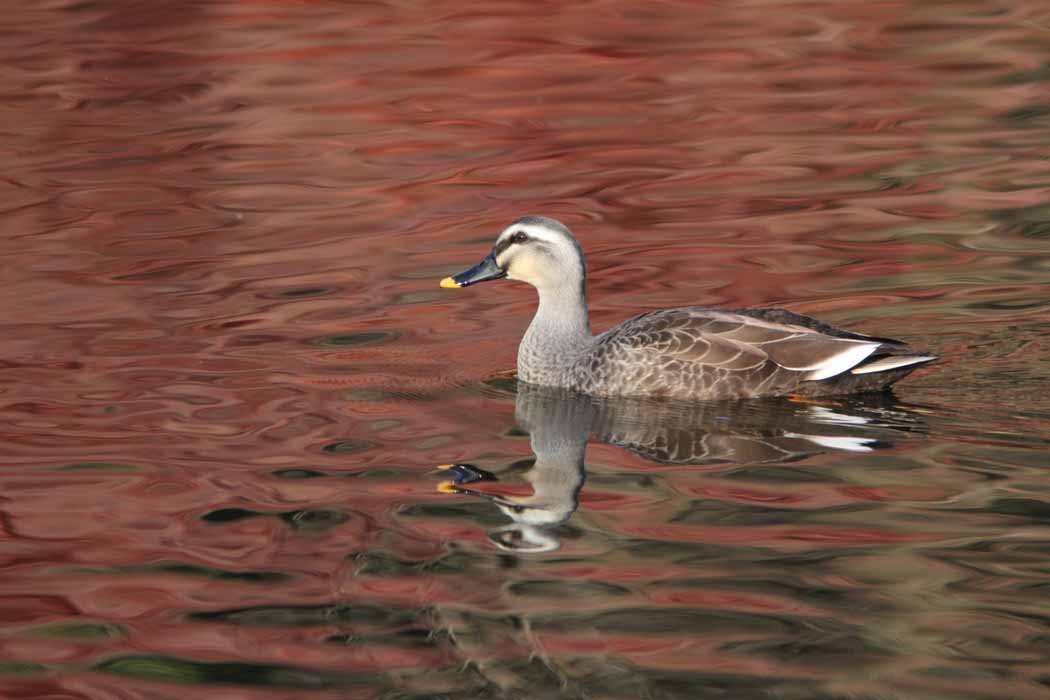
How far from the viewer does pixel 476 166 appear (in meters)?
14.8

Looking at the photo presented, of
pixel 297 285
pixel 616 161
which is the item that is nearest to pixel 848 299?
pixel 297 285

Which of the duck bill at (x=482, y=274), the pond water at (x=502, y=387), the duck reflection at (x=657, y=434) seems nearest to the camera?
the pond water at (x=502, y=387)

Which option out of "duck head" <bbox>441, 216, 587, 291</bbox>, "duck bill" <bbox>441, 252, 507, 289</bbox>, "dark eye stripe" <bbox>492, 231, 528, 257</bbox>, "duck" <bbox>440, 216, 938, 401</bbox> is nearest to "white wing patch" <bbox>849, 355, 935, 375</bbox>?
"duck" <bbox>440, 216, 938, 401</bbox>

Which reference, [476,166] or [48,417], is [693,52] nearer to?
[476,166]

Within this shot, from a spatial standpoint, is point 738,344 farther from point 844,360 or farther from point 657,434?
point 657,434

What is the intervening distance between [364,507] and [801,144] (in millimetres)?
8400

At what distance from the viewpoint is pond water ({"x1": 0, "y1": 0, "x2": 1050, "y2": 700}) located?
607cm

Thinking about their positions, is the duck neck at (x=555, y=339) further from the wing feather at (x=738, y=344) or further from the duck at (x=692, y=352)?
the wing feather at (x=738, y=344)

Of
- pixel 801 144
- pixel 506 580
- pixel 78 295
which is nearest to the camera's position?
pixel 506 580

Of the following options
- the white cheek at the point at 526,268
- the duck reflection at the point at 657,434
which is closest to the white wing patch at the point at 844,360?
the duck reflection at the point at 657,434

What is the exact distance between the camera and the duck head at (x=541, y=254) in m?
9.32

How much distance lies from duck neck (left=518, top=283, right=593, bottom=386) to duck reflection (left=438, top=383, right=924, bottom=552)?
0.33 ft

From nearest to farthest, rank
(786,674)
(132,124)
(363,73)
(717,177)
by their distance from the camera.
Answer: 1. (786,674)
2. (717,177)
3. (132,124)
4. (363,73)

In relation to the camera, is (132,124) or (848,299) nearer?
(848,299)
